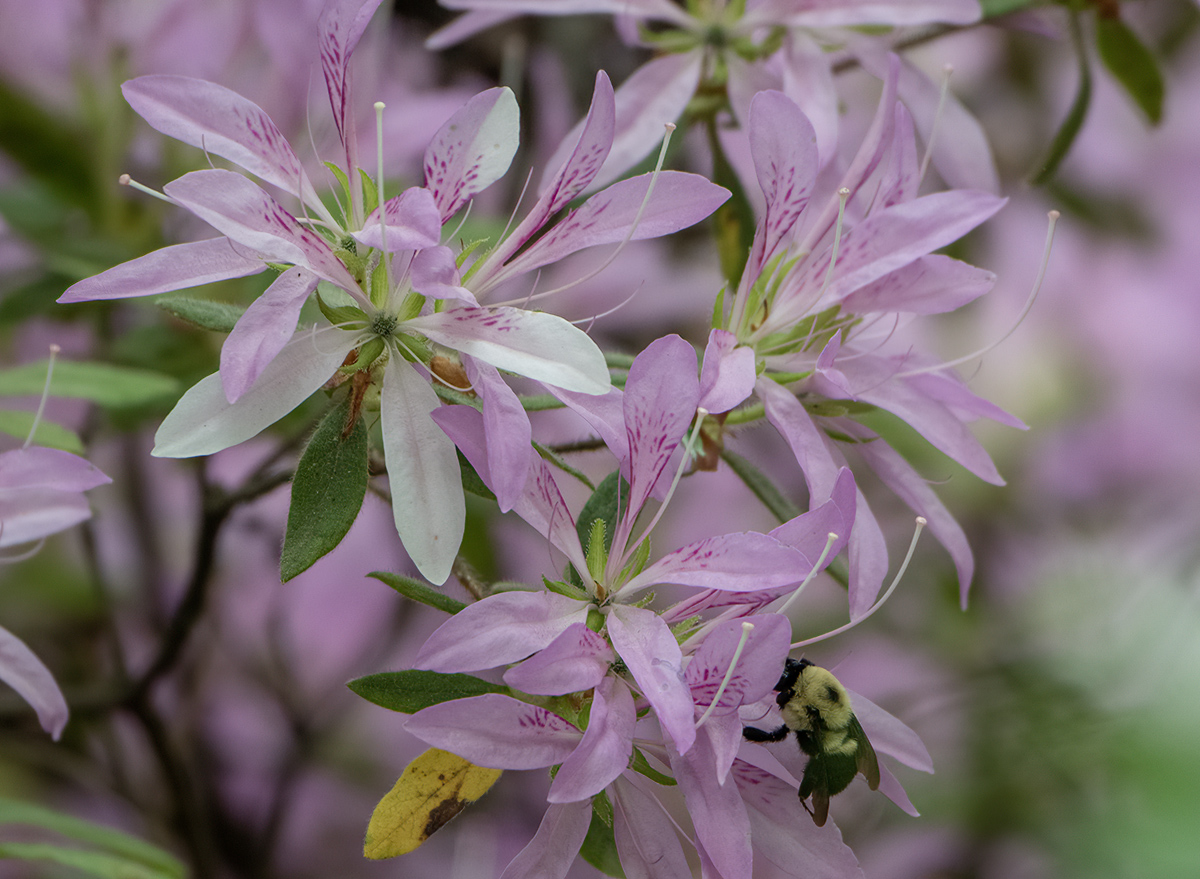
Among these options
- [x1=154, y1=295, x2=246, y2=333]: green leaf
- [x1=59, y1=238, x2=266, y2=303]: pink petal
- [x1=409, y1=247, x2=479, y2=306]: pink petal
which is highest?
[x1=409, y1=247, x2=479, y2=306]: pink petal

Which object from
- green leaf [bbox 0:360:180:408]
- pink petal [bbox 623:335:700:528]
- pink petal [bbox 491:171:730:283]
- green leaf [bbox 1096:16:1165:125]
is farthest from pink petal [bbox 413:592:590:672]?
green leaf [bbox 1096:16:1165:125]

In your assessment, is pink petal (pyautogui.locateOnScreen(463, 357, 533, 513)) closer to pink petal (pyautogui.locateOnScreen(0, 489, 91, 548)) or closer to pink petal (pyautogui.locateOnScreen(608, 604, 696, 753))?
pink petal (pyautogui.locateOnScreen(608, 604, 696, 753))

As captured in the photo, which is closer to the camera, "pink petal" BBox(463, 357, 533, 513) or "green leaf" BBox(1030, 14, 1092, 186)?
"pink petal" BBox(463, 357, 533, 513)

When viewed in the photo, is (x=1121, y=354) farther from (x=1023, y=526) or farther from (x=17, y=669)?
(x=17, y=669)

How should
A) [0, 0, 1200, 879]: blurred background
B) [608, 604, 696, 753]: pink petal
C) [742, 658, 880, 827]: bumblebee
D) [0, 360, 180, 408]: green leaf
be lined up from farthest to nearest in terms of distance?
1. [0, 0, 1200, 879]: blurred background
2. [0, 360, 180, 408]: green leaf
3. [742, 658, 880, 827]: bumblebee
4. [608, 604, 696, 753]: pink petal

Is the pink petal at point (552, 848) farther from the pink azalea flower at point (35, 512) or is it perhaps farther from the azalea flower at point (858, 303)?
the pink azalea flower at point (35, 512)

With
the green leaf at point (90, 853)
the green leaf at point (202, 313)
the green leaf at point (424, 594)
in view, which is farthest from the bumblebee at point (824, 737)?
the green leaf at point (90, 853)
